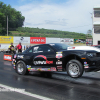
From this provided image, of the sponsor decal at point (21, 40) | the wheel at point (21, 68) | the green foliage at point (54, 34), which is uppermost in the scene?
the green foliage at point (54, 34)

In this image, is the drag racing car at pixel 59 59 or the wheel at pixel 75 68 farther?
the wheel at pixel 75 68

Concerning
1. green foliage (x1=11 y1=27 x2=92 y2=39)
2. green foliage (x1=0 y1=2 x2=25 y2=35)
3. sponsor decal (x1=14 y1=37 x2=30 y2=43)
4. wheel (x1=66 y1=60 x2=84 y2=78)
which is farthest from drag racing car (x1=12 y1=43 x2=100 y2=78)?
green foliage (x1=0 y1=2 x2=25 y2=35)

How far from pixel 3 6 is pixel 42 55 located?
258 ft

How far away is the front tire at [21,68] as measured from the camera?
732 centimetres

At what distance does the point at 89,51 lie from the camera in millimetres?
5801

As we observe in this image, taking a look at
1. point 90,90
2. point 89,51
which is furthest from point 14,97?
point 89,51

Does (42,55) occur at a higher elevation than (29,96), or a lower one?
higher

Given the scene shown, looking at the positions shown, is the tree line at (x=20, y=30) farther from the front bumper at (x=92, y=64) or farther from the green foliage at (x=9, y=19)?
the front bumper at (x=92, y=64)

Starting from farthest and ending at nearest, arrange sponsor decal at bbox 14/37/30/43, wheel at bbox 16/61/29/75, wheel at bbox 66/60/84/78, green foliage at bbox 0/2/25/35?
green foliage at bbox 0/2/25/35
sponsor decal at bbox 14/37/30/43
wheel at bbox 16/61/29/75
wheel at bbox 66/60/84/78

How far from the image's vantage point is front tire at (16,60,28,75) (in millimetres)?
7324

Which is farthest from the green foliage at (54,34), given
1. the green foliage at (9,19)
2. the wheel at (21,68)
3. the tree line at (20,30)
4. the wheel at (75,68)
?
the wheel at (75,68)

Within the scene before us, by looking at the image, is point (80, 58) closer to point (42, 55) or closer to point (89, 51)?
point (89, 51)

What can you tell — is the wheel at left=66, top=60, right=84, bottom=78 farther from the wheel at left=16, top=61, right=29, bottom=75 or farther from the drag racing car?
the wheel at left=16, top=61, right=29, bottom=75

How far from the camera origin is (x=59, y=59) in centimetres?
636
